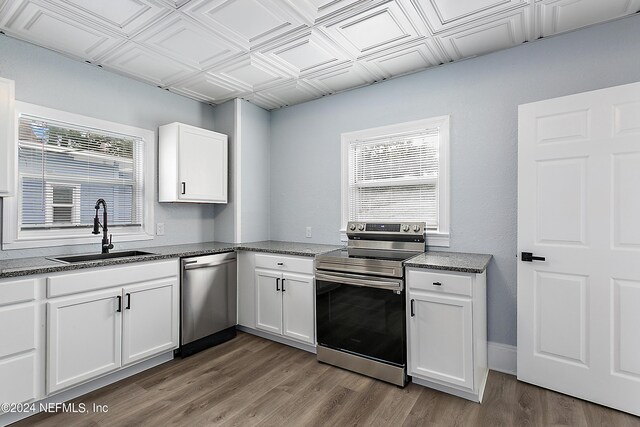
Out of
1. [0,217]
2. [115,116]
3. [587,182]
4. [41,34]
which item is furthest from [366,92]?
[0,217]

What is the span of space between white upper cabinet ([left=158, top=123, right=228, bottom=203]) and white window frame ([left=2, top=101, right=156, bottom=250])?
0.11m

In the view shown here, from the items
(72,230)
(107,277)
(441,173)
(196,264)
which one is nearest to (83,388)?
(107,277)

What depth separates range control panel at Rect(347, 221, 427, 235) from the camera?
9.77ft

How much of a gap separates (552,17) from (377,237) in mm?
2129

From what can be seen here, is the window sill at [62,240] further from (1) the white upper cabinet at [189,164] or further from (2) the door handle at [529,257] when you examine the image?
(2) the door handle at [529,257]

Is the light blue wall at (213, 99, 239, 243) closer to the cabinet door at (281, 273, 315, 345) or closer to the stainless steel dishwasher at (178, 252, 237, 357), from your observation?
the stainless steel dishwasher at (178, 252, 237, 357)

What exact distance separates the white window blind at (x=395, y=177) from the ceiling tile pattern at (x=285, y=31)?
673mm

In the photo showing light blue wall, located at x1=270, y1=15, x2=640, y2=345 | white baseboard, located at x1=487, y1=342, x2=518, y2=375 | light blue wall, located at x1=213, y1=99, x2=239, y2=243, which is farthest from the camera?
light blue wall, located at x1=213, y1=99, x2=239, y2=243

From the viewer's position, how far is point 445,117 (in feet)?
9.59

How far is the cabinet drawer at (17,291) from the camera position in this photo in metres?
1.95

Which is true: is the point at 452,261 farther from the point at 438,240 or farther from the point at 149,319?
the point at 149,319

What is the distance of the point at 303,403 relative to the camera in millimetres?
2252

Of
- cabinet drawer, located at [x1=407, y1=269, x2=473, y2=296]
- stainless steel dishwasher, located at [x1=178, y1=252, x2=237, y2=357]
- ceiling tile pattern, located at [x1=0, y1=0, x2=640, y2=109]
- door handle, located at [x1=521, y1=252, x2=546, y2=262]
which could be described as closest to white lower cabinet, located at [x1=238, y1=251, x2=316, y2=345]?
stainless steel dishwasher, located at [x1=178, y1=252, x2=237, y2=357]

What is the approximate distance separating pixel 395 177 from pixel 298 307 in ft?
5.26
